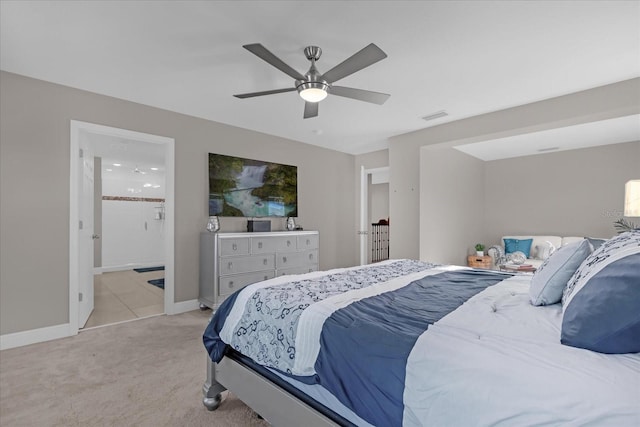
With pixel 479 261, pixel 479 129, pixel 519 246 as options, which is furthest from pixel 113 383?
pixel 519 246

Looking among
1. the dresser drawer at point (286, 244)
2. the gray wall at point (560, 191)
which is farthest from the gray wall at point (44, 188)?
the gray wall at point (560, 191)

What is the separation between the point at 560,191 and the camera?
5652mm

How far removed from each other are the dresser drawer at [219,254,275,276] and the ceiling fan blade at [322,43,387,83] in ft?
8.26

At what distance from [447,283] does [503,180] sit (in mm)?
5234

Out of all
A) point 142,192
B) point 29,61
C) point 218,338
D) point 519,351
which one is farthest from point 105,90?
point 142,192

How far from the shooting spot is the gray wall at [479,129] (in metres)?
3.15

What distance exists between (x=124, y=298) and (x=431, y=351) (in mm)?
4878

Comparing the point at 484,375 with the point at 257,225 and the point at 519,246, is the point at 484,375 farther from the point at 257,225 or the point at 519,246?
the point at 519,246

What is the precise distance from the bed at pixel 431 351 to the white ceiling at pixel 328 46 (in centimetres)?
170

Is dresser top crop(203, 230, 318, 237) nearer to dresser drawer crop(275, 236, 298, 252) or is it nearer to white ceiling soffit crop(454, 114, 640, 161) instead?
dresser drawer crop(275, 236, 298, 252)

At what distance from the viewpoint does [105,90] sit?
130 inches

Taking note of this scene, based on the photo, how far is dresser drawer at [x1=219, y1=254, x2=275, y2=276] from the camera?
12.6ft

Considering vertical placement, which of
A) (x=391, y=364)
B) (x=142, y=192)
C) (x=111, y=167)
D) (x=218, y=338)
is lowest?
(x=218, y=338)

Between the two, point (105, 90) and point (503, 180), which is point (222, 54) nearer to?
point (105, 90)
